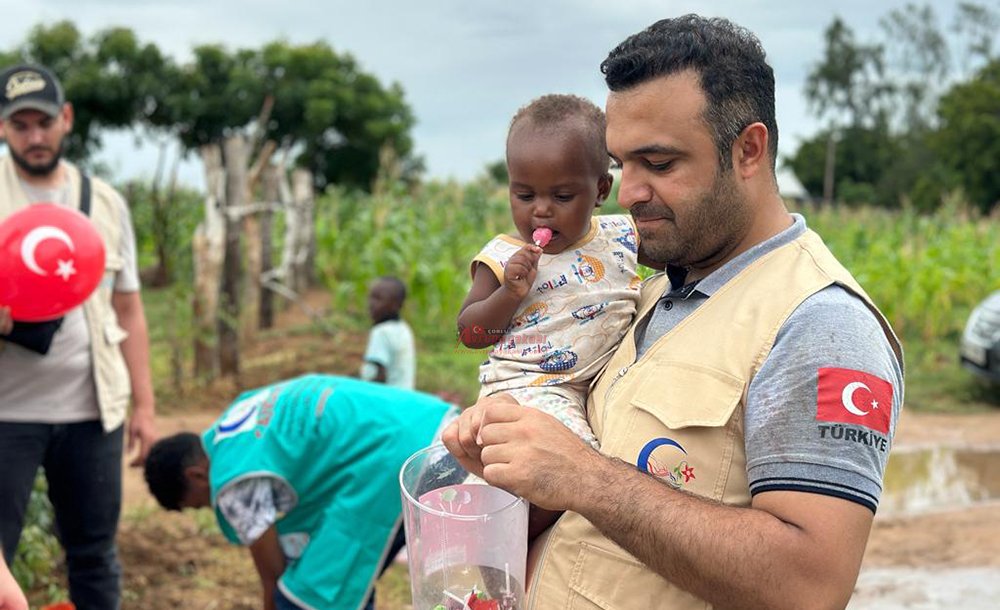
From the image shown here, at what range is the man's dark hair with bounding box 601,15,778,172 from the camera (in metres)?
1.44

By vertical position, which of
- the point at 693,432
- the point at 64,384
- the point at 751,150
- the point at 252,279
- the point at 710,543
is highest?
the point at 751,150

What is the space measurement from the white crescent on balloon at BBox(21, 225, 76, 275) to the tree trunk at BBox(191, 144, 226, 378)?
4730 mm

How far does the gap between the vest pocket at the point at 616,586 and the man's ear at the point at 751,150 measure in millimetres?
635

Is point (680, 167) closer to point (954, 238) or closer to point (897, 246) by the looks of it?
point (897, 246)

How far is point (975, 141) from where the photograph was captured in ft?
107

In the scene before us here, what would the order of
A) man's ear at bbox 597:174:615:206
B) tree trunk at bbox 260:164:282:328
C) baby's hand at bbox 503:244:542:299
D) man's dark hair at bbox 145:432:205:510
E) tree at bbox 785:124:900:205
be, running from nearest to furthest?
baby's hand at bbox 503:244:542:299 → man's ear at bbox 597:174:615:206 → man's dark hair at bbox 145:432:205:510 → tree trunk at bbox 260:164:282:328 → tree at bbox 785:124:900:205

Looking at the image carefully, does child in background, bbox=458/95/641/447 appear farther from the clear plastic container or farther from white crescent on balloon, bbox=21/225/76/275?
white crescent on balloon, bbox=21/225/76/275

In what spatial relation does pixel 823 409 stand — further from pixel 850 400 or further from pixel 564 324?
pixel 564 324

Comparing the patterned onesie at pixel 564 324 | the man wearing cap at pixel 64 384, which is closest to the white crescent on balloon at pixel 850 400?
the patterned onesie at pixel 564 324

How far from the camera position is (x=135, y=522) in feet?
17.5

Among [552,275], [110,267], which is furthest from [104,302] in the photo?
[552,275]

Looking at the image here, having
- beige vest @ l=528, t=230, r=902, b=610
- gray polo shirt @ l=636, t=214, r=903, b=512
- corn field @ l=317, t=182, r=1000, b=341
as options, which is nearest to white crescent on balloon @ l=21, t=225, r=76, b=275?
beige vest @ l=528, t=230, r=902, b=610

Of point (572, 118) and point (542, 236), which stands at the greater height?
point (572, 118)

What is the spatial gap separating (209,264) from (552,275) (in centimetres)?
650
